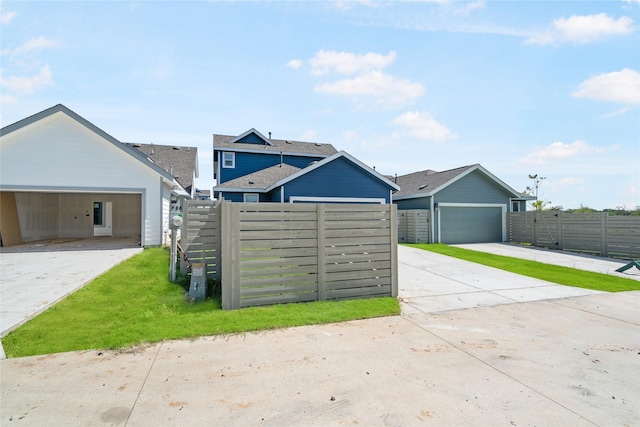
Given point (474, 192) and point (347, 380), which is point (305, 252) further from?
point (474, 192)

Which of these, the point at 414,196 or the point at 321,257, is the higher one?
the point at 414,196

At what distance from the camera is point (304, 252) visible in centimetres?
569

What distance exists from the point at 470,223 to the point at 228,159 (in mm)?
16071

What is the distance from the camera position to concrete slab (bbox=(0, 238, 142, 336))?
5238 millimetres

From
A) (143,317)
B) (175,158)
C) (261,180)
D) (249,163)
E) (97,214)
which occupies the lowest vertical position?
(143,317)

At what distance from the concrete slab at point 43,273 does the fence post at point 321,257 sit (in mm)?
4626

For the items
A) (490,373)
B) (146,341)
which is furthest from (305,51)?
(490,373)

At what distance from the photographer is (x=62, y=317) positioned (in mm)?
4879

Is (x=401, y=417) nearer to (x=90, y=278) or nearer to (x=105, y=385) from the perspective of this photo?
(x=105, y=385)

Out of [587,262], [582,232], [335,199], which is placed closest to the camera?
[587,262]

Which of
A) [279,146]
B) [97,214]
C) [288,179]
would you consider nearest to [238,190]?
[288,179]

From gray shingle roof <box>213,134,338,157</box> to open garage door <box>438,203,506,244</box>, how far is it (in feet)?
32.3

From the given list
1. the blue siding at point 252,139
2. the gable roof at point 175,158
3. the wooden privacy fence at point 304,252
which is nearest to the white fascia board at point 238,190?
the gable roof at point 175,158

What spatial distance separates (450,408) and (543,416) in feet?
2.48
